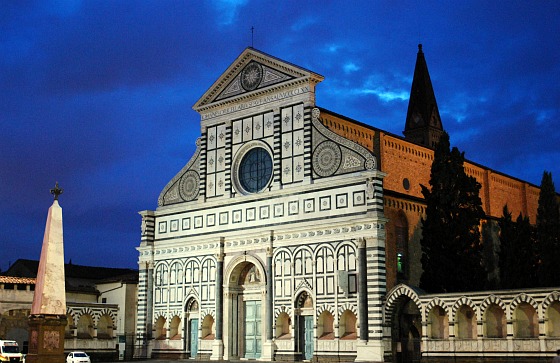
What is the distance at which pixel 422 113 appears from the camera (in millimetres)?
57375

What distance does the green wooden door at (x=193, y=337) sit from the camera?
139 ft

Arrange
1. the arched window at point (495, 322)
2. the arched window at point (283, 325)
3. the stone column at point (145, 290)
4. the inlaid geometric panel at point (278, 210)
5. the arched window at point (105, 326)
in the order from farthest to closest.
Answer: the arched window at point (105, 326), the stone column at point (145, 290), the inlaid geometric panel at point (278, 210), the arched window at point (283, 325), the arched window at point (495, 322)

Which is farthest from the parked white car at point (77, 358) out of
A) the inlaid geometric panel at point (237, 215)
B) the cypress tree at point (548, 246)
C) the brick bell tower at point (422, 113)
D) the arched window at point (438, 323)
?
the brick bell tower at point (422, 113)

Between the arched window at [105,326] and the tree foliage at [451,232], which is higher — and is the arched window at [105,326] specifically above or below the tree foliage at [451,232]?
below

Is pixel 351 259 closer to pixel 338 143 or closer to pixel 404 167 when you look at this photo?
pixel 338 143

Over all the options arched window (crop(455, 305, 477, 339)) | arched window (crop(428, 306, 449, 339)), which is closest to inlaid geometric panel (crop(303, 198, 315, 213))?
arched window (crop(428, 306, 449, 339))

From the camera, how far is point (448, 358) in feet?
105

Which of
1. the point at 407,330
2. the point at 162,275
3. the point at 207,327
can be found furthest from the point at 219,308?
the point at 407,330

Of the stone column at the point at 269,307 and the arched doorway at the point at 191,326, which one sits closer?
the stone column at the point at 269,307

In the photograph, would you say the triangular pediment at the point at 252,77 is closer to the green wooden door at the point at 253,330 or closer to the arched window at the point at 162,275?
the arched window at the point at 162,275

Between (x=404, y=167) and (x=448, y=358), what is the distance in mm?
13509

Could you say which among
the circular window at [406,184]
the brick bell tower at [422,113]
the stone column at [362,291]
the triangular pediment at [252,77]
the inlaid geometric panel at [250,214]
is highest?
the brick bell tower at [422,113]

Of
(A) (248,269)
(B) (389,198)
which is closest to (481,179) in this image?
(B) (389,198)

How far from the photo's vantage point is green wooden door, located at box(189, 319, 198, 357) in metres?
42.2
